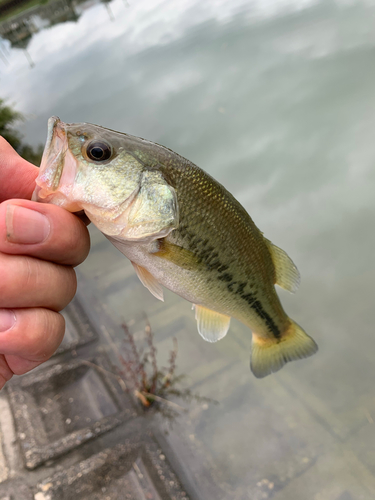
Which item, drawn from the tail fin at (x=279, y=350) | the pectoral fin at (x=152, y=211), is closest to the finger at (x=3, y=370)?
the pectoral fin at (x=152, y=211)

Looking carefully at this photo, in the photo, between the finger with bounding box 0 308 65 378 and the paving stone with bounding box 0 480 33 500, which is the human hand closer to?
the finger with bounding box 0 308 65 378

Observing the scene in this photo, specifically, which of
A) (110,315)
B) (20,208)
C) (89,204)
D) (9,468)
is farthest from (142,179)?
(110,315)

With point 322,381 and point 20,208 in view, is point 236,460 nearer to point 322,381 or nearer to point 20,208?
point 322,381

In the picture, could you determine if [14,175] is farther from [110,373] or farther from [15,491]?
[110,373]

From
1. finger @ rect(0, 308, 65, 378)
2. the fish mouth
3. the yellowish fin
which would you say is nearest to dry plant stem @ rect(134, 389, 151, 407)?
finger @ rect(0, 308, 65, 378)

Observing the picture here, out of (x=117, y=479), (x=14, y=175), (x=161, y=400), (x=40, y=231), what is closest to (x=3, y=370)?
(x=40, y=231)

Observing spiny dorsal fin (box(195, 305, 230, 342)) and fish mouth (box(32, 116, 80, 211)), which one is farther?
spiny dorsal fin (box(195, 305, 230, 342))
